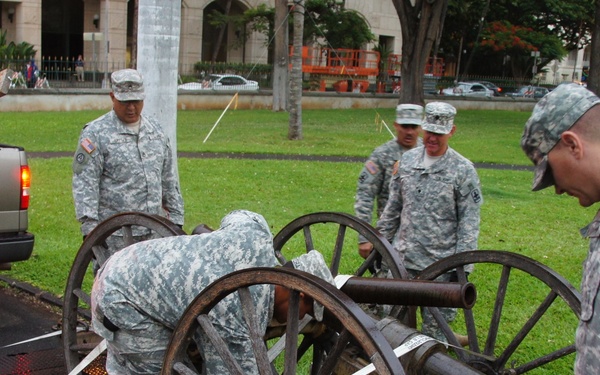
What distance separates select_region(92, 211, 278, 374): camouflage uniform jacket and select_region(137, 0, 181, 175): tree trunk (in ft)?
15.0

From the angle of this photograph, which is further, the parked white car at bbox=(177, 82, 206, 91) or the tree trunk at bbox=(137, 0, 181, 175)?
the parked white car at bbox=(177, 82, 206, 91)

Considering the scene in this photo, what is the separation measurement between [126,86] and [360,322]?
328cm

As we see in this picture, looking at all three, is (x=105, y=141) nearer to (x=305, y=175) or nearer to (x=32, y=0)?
(x=305, y=175)

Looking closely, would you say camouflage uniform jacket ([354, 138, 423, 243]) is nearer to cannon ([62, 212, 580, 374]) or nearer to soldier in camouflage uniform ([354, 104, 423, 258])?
soldier in camouflage uniform ([354, 104, 423, 258])

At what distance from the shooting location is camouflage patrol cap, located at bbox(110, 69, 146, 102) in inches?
217

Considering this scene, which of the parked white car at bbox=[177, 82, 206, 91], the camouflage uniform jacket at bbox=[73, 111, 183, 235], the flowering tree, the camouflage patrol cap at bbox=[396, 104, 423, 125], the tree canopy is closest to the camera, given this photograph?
the camouflage uniform jacket at bbox=[73, 111, 183, 235]

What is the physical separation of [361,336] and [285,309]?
0.58 meters

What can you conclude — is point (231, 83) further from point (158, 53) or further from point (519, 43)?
point (158, 53)

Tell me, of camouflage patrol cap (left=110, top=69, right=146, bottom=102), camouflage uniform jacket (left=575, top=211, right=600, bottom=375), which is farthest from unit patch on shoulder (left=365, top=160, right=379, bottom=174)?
camouflage uniform jacket (left=575, top=211, right=600, bottom=375)

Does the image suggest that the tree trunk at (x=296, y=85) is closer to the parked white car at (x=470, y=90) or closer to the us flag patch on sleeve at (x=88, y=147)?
the us flag patch on sleeve at (x=88, y=147)

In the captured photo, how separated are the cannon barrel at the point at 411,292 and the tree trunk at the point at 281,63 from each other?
25465 millimetres

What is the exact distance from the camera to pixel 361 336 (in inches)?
109

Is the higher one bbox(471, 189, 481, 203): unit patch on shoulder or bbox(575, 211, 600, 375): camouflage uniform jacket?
bbox(575, 211, 600, 375): camouflage uniform jacket

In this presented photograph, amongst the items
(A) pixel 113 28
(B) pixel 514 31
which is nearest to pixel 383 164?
(A) pixel 113 28
